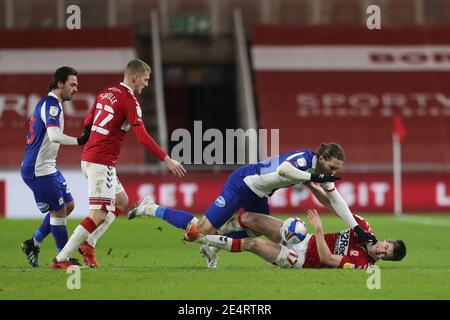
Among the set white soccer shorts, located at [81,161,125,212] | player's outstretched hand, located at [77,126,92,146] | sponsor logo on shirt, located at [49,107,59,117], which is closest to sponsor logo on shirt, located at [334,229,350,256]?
white soccer shorts, located at [81,161,125,212]

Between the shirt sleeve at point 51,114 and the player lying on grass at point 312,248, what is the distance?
5.71 feet

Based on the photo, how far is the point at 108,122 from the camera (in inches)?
392

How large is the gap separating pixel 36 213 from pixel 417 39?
10.2m

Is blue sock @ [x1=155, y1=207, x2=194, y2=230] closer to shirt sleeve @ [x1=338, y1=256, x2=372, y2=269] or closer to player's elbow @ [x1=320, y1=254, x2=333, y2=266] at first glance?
player's elbow @ [x1=320, y1=254, x2=333, y2=266]

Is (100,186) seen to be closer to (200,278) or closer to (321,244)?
(200,278)

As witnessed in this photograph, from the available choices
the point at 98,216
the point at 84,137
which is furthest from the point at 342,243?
the point at 84,137

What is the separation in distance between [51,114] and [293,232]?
250 cm

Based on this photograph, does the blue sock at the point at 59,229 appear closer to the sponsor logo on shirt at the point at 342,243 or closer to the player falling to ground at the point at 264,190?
the player falling to ground at the point at 264,190

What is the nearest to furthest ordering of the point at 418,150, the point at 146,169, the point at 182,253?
the point at 182,253 < the point at 146,169 < the point at 418,150

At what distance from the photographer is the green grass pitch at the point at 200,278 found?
831 cm

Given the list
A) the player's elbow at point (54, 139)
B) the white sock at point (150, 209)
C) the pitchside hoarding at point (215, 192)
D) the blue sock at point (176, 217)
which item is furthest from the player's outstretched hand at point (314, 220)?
the pitchside hoarding at point (215, 192)
